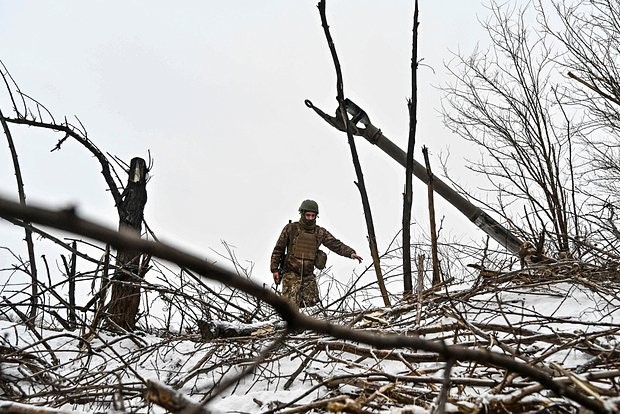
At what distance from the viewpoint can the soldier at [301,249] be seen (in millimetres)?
7387

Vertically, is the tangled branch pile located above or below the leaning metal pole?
below

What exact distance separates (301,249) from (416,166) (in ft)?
7.41

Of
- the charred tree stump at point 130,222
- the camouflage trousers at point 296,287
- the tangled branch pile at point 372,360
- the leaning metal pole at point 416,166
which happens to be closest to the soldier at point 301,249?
the camouflage trousers at point 296,287

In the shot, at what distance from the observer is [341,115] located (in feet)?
18.3

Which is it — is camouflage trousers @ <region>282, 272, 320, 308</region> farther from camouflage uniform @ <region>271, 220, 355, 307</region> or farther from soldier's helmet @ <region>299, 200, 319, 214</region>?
soldier's helmet @ <region>299, 200, 319, 214</region>

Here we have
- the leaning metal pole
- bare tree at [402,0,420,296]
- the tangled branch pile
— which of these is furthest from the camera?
the leaning metal pole

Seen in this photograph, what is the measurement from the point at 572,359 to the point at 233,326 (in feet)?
6.46

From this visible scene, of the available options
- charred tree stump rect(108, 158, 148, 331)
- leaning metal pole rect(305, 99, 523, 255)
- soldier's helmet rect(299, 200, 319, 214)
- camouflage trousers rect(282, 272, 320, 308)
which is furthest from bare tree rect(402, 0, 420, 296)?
soldier's helmet rect(299, 200, 319, 214)

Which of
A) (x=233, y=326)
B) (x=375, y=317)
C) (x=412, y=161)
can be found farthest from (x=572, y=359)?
(x=412, y=161)

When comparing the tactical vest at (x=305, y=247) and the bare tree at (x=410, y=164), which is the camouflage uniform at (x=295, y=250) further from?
the bare tree at (x=410, y=164)

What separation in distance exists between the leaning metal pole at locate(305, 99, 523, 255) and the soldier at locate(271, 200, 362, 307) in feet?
5.90

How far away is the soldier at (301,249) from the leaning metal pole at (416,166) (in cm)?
180

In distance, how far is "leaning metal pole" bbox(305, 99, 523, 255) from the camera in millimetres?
5707

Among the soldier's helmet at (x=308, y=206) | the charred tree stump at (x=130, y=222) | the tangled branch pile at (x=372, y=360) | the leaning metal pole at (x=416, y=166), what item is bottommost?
the tangled branch pile at (x=372, y=360)
